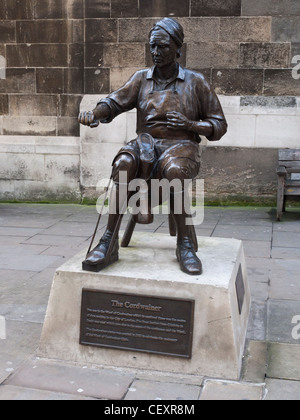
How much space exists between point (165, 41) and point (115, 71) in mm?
4572

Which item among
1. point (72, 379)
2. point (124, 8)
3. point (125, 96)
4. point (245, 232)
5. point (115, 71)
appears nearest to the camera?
point (72, 379)

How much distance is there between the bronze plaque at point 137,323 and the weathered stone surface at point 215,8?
18.4 feet

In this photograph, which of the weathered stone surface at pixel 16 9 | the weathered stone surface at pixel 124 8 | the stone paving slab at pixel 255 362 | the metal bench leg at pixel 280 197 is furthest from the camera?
A: the weathered stone surface at pixel 16 9

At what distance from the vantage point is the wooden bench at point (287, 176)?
6.84 m

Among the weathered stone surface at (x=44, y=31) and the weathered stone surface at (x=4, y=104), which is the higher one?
the weathered stone surface at (x=44, y=31)

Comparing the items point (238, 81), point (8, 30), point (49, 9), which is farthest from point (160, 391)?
point (8, 30)

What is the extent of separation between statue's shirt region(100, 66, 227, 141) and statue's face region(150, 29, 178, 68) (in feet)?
0.45

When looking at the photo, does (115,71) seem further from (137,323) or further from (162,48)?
(137,323)

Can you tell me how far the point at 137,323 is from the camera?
306 cm

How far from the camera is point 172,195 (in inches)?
132

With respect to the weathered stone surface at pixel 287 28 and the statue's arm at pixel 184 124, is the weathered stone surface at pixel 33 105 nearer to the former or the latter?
the weathered stone surface at pixel 287 28

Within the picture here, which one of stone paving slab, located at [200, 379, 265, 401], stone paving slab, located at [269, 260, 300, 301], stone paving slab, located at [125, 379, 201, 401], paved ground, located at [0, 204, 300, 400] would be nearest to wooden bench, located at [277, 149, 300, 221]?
paved ground, located at [0, 204, 300, 400]

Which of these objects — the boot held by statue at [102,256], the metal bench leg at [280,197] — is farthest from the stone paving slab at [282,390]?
the metal bench leg at [280,197]
